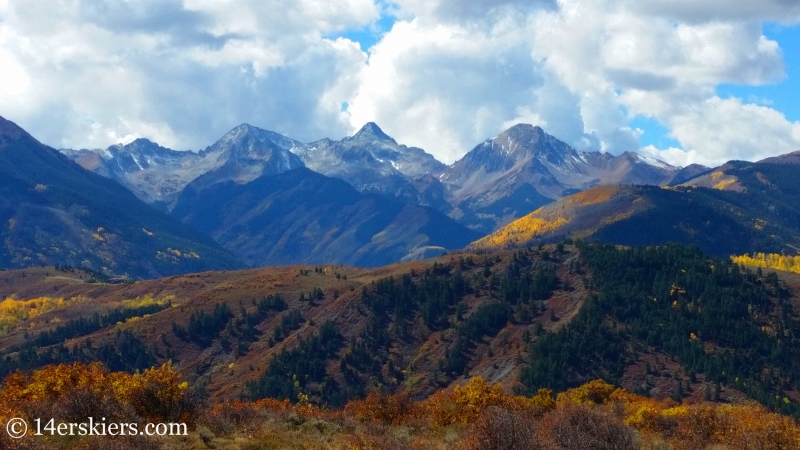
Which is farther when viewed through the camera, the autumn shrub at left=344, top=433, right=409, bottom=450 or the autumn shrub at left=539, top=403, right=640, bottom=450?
the autumn shrub at left=539, top=403, right=640, bottom=450

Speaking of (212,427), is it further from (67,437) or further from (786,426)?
(786,426)

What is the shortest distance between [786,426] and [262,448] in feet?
129

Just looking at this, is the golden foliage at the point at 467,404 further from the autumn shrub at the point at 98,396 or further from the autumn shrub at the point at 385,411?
the autumn shrub at the point at 98,396

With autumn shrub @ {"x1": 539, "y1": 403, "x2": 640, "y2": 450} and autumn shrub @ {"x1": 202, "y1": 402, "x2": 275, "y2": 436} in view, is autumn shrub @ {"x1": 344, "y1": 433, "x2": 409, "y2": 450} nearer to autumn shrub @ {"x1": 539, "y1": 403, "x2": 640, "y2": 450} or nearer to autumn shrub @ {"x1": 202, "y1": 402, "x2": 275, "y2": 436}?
autumn shrub @ {"x1": 539, "y1": 403, "x2": 640, "y2": 450}

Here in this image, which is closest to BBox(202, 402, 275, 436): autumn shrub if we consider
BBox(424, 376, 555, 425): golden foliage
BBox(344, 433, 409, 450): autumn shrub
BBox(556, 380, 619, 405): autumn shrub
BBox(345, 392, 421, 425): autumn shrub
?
BBox(344, 433, 409, 450): autumn shrub

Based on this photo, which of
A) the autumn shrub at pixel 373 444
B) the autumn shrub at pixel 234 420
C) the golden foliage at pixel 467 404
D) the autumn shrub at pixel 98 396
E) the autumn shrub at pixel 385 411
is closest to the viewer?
the autumn shrub at pixel 373 444

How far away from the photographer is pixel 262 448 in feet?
166

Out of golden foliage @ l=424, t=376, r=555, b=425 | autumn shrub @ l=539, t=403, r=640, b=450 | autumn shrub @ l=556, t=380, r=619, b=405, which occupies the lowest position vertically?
autumn shrub @ l=556, t=380, r=619, b=405

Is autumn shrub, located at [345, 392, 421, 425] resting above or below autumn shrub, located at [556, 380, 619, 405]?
above

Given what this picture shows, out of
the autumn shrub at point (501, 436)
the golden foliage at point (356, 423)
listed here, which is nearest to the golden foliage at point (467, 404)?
the golden foliage at point (356, 423)

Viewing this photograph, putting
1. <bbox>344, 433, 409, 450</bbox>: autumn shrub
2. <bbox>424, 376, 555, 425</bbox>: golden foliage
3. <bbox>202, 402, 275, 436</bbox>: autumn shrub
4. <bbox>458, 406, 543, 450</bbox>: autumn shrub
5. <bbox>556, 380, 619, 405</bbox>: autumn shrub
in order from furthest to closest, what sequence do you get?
<bbox>556, 380, 619, 405</bbox>: autumn shrub → <bbox>424, 376, 555, 425</bbox>: golden foliage → <bbox>202, 402, 275, 436</bbox>: autumn shrub → <bbox>344, 433, 409, 450</bbox>: autumn shrub → <bbox>458, 406, 543, 450</bbox>: autumn shrub

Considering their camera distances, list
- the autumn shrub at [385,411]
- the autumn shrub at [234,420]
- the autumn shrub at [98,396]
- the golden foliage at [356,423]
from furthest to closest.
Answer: the autumn shrub at [385,411], the autumn shrub at [234,420], the autumn shrub at [98,396], the golden foliage at [356,423]

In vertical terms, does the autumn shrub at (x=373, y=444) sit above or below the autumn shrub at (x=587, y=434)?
above

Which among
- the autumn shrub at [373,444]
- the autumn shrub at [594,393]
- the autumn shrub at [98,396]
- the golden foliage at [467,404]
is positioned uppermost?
the autumn shrub at [98,396]
